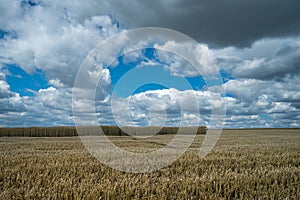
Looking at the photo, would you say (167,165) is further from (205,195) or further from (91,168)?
(205,195)

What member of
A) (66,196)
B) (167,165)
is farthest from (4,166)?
(167,165)

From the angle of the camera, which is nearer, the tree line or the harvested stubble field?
A: the harvested stubble field

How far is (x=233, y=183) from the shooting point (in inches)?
248

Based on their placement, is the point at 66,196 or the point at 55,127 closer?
the point at 66,196

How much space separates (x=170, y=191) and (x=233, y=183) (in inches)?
70.1

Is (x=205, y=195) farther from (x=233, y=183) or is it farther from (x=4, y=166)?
(x=4, y=166)

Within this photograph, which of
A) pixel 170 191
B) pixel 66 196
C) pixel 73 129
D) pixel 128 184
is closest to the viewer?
pixel 66 196

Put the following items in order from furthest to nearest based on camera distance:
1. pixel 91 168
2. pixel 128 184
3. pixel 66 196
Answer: pixel 91 168, pixel 128 184, pixel 66 196

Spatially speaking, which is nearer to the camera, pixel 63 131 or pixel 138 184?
pixel 138 184

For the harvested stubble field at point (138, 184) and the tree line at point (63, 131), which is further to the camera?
the tree line at point (63, 131)

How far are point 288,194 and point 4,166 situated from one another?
27.8 feet

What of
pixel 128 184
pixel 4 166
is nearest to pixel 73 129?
pixel 4 166

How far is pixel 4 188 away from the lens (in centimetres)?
585

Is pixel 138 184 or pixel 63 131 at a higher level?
pixel 63 131
